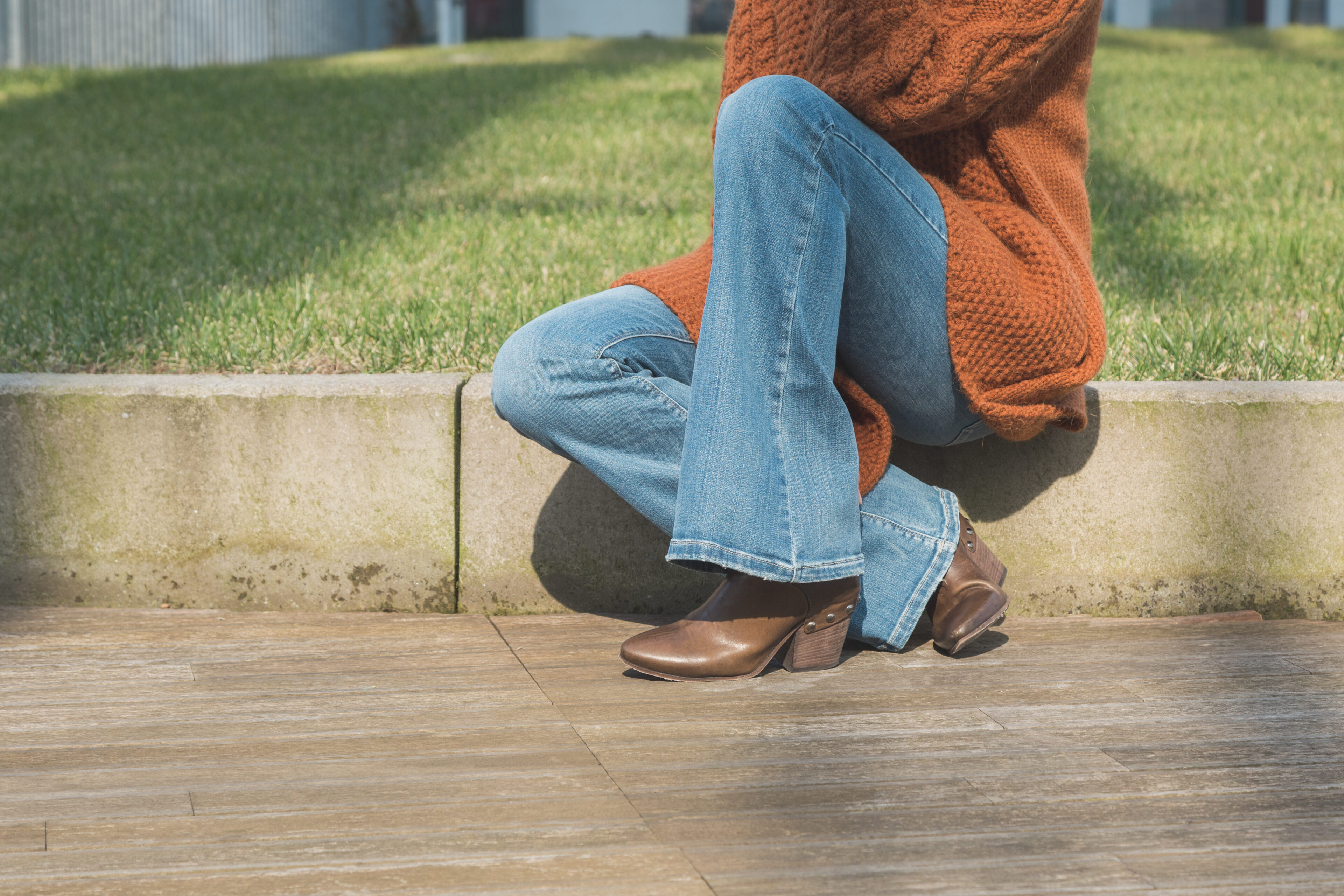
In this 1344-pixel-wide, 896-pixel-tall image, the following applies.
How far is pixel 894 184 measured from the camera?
1.94 meters

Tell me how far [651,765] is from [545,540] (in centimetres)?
84

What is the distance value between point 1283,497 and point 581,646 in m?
1.30

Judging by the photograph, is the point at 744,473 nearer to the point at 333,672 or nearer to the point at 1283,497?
the point at 333,672

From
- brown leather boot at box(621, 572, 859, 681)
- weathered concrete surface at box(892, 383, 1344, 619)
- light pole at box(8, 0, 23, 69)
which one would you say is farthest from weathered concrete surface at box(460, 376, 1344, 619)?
light pole at box(8, 0, 23, 69)

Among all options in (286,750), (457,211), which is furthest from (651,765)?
(457,211)

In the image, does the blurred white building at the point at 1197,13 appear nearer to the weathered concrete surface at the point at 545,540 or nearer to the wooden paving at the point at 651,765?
the weathered concrete surface at the point at 545,540

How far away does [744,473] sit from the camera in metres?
1.91

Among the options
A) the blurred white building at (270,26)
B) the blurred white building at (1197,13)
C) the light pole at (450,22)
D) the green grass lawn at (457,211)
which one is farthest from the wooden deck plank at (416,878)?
the blurred white building at (1197,13)

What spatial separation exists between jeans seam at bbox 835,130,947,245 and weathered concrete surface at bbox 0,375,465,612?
3.05ft

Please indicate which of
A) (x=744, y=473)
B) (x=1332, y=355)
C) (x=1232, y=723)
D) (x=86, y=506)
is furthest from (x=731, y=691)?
(x=1332, y=355)

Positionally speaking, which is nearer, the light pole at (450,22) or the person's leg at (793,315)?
the person's leg at (793,315)

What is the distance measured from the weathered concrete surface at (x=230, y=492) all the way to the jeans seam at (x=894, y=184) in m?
0.93

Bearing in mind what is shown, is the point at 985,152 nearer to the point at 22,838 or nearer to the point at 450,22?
the point at 22,838

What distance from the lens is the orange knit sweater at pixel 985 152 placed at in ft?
6.29
